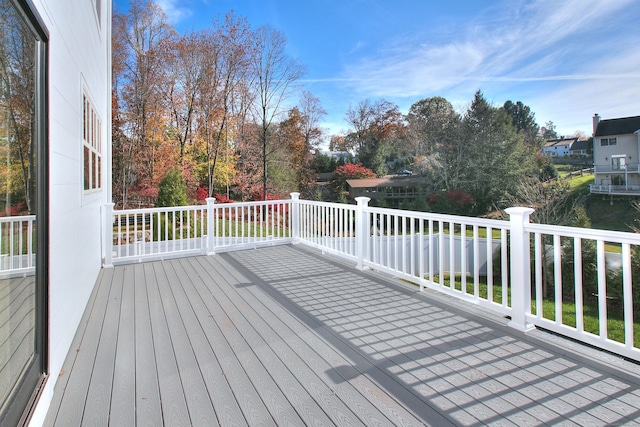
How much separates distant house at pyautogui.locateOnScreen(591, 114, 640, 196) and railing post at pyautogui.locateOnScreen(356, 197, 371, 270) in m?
26.4

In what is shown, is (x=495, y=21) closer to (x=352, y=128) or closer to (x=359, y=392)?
(x=352, y=128)

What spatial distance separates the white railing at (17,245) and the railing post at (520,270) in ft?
9.59

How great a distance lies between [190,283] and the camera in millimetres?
4137

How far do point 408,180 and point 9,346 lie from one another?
24725mm

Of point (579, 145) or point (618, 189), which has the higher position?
point (579, 145)

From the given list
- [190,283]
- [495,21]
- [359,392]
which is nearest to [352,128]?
[495,21]

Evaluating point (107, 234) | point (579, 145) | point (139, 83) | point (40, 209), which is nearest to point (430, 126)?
point (139, 83)

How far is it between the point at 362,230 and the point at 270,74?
1325 centimetres

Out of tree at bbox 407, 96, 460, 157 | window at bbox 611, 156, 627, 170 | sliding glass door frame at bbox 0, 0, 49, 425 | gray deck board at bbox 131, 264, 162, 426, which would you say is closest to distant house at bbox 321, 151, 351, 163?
tree at bbox 407, 96, 460, 157

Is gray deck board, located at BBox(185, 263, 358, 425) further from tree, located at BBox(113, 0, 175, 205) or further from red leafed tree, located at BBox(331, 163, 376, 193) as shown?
red leafed tree, located at BBox(331, 163, 376, 193)

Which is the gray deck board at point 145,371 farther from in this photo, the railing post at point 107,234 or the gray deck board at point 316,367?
the railing post at point 107,234

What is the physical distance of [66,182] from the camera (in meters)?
2.40

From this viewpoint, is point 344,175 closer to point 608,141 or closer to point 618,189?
point 618,189

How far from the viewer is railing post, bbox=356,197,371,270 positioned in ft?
14.6
